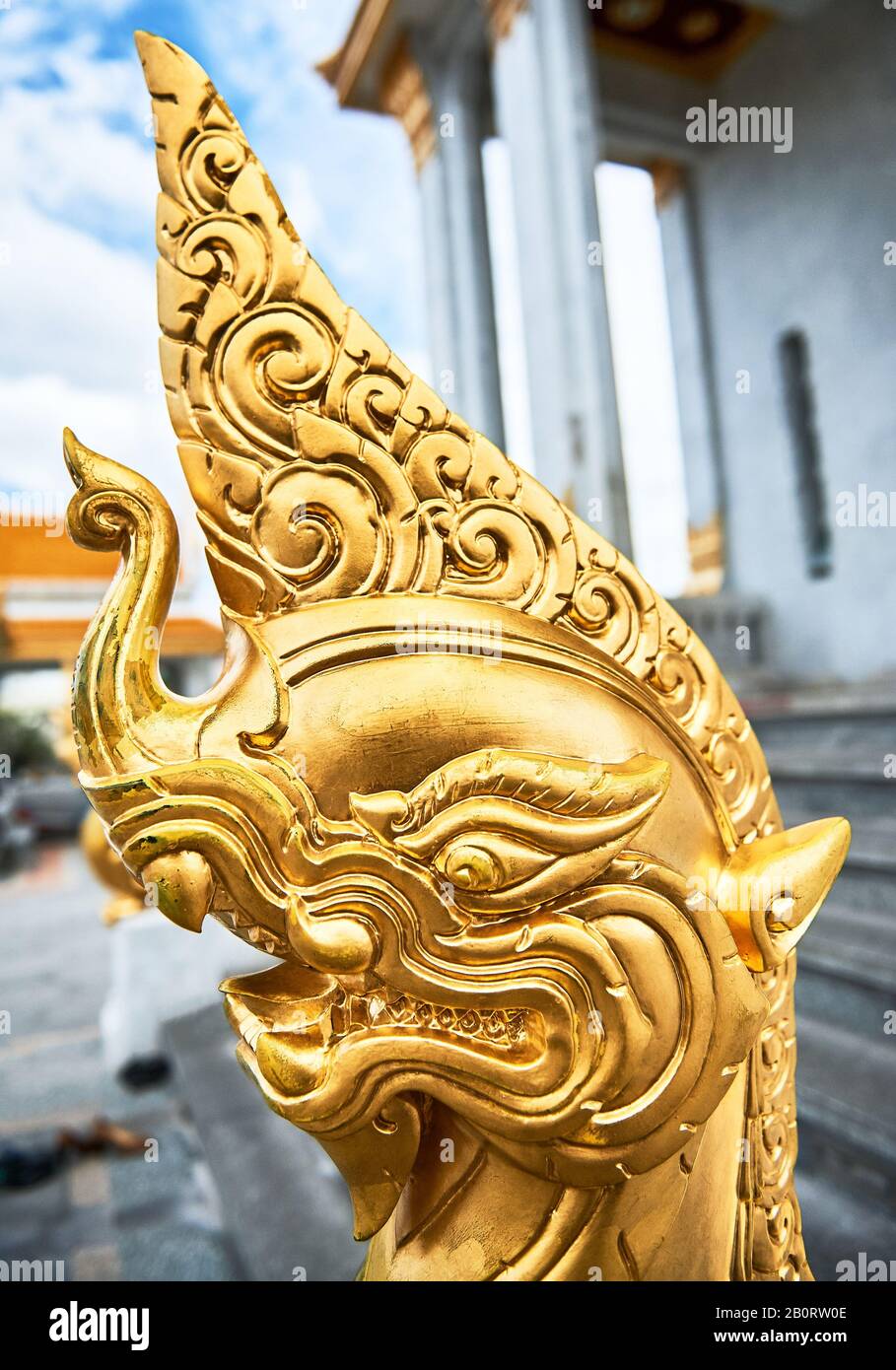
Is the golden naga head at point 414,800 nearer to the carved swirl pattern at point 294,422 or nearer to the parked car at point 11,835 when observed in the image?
the carved swirl pattern at point 294,422

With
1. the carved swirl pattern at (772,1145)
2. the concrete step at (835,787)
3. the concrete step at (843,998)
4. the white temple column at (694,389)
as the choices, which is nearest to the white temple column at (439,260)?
the white temple column at (694,389)

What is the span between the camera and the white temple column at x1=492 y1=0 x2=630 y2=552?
10.7ft

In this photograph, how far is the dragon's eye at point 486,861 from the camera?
388 mm

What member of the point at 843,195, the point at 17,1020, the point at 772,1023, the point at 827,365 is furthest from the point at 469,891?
the point at 843,195

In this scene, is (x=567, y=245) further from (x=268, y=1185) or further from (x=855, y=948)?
(x=268, y=1185)

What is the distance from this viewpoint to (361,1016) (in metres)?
0.41

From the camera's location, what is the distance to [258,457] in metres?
0.43

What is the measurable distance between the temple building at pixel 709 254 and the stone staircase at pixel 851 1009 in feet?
4.85

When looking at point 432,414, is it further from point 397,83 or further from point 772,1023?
point 397,83

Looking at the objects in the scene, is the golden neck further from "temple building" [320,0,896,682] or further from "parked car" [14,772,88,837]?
"parked car" [14,772,88,837]

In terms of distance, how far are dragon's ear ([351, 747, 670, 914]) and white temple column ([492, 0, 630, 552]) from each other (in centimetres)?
295

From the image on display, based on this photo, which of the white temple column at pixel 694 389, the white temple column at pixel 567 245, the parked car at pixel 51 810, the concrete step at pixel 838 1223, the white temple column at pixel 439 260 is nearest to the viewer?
the concrete step at pixel 838 1223

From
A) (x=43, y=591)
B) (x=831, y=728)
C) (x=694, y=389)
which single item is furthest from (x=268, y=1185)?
(x=43, y=591)

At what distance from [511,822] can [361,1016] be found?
0.43 ft
